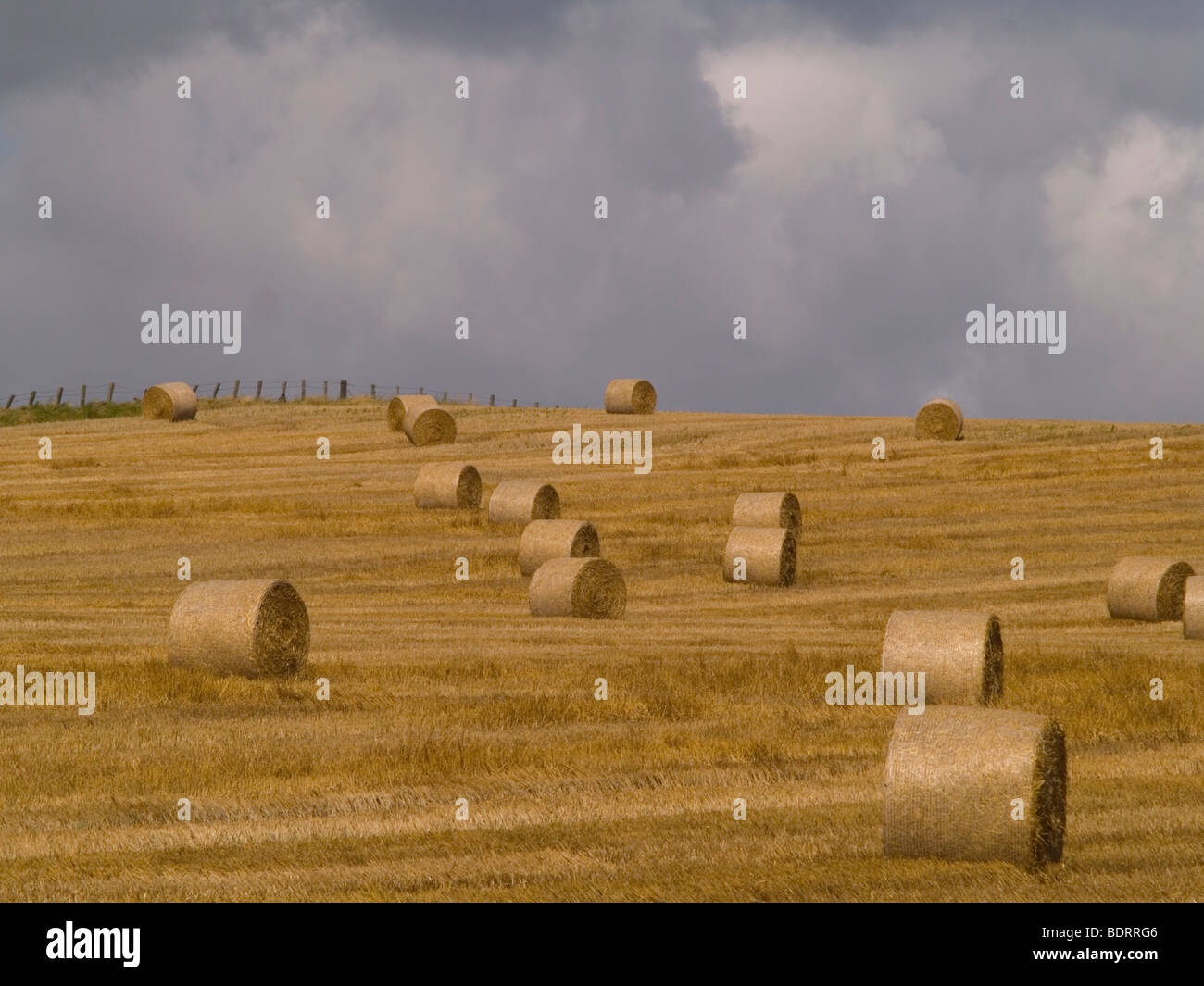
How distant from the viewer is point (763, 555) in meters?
31.5

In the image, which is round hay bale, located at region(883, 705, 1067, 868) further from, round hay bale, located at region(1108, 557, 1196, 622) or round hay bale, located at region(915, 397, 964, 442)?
round hay bale, located at region(915, 397, 964, 442)

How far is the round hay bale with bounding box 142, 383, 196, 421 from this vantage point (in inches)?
2413

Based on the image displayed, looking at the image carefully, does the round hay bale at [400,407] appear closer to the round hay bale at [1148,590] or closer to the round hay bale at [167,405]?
the round hay bale at [167,405]

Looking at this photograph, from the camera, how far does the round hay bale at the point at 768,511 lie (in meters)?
35.3

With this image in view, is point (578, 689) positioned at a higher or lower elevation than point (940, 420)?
lower

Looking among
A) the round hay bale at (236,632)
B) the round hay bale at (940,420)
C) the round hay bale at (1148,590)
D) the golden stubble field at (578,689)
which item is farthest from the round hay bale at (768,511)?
the round hay bale at (236,632)

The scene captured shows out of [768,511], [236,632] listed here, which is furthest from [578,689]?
[768,511]

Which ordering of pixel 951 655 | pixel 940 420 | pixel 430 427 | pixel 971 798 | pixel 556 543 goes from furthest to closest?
pixel 430 427 < pixel 940 420 < pixel 556 543 < pixel 951 655 < pixel 971 798

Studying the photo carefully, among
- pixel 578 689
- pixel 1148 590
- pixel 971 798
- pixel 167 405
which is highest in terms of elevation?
pixel 167 405

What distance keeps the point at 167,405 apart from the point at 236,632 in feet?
144

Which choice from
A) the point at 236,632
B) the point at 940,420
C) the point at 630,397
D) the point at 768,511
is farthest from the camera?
the point at 630,397

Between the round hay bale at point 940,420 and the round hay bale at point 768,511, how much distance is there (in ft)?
45.9

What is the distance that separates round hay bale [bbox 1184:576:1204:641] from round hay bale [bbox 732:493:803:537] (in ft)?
37.8

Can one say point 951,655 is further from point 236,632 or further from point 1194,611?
point 236,632
